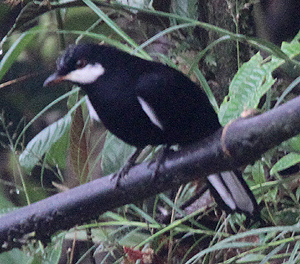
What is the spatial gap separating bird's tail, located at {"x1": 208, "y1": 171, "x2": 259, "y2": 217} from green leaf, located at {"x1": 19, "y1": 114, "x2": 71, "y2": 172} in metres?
0.48

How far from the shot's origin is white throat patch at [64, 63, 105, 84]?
3.29 feet

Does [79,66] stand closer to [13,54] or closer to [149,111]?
[149,111]

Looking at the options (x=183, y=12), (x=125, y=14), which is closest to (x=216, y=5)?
(x=183, y=12)

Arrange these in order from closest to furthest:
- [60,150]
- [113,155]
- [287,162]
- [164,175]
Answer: [164,175], [287,162], [113,155], [60,150]

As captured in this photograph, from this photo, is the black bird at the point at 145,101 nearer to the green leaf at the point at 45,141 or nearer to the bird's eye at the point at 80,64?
the bird's eye at the point at 80,64

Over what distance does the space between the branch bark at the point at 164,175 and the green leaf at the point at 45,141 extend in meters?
0.35

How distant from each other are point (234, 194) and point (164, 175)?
10.5 inches

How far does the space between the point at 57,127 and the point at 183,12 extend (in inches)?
20.9

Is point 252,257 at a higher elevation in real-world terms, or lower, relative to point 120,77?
lower

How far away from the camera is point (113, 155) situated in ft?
4.14

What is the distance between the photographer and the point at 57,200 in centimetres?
91

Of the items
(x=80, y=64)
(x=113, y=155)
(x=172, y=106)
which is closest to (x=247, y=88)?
(x=172, y=106)

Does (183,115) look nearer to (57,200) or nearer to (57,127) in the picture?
(57,200)

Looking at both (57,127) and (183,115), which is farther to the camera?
(57,127)
